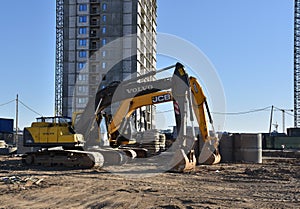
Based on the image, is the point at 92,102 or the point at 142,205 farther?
the point at 92,102

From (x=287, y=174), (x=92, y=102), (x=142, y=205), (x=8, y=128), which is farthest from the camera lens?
(x=8, y=128)

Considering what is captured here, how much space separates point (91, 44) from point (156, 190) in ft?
232

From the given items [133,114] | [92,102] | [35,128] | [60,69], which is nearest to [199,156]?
[133,114]

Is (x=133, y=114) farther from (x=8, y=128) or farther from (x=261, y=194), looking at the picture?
(x=8, y=128)

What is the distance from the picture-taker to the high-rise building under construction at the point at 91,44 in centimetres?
7662

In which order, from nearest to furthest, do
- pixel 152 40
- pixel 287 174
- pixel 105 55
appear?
pixel 287 174 → pixel 105 55 → pixel 152 40

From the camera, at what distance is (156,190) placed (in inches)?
463

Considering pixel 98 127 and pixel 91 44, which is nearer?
pixel 98 127

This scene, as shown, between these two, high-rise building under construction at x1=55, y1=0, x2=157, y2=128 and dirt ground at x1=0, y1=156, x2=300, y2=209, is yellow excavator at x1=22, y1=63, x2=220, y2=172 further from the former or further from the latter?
high-rise building under construction at x1=55, y1=0, x2=157, y2=128

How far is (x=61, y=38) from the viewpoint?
8094cm

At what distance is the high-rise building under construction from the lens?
251 ft

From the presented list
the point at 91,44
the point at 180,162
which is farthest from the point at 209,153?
the point at 91,44

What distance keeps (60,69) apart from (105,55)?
32.9ft

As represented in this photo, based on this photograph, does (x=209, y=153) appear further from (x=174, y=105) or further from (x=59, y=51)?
(x=59, y=51)
